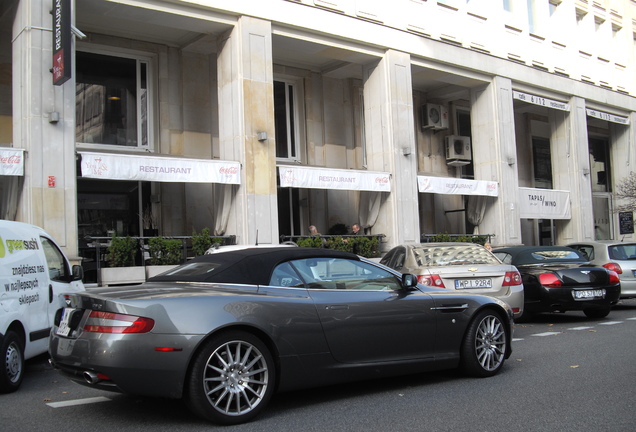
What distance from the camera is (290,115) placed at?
2175 cm

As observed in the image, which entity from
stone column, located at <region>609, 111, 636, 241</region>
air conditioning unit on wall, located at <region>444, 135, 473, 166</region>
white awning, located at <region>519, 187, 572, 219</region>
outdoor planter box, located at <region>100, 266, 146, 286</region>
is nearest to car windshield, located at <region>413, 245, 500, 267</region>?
outdoor planter box, located at <region>100, 266, 146, 286</region>

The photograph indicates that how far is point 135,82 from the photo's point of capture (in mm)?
18531

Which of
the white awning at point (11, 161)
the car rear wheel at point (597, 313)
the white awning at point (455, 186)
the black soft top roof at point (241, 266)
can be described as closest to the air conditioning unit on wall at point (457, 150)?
the white awning at point (455, 186)

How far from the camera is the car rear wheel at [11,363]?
661cm

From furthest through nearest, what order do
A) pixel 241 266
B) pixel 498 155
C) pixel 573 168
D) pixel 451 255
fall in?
pixel 573 168, pixel 498 155, pixel 451 255, pixel 241 266

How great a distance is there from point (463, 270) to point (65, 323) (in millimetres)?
6229

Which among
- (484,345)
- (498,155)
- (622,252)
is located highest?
(498,155)

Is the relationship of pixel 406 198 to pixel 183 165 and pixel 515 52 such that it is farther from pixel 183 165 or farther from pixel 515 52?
pixel 515 52

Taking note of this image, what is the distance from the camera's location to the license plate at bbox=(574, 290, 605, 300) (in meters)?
11.6

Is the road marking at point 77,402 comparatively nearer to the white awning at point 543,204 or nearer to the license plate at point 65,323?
the license plate at point 65,323

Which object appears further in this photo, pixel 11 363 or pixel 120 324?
pixel 11 363

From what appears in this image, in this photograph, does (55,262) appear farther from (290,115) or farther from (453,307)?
(290,115)

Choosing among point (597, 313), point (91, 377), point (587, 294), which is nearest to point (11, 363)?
point (91, 377)

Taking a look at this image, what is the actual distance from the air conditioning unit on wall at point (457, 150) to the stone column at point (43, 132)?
15745 millimetres
